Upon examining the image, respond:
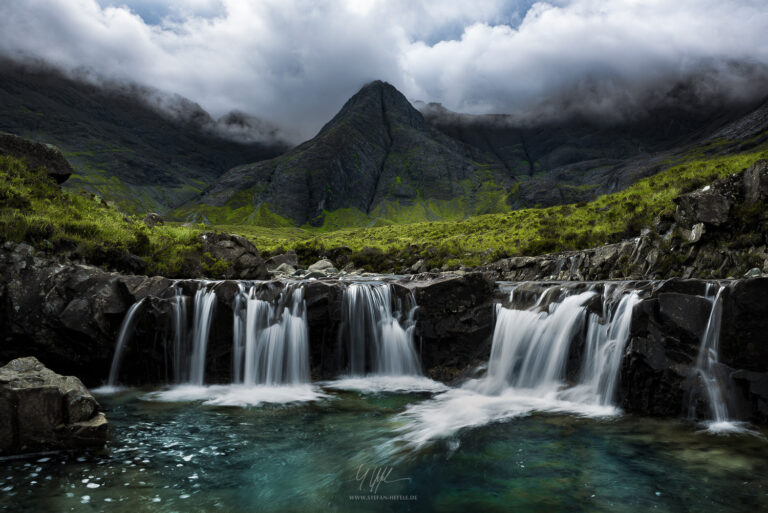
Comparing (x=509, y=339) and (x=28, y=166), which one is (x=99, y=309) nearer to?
(x=28, y=166)

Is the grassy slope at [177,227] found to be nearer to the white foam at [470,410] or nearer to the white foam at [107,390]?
the white foam at [107,390]

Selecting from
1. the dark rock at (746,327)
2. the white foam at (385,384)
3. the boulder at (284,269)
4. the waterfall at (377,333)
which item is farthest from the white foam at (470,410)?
the boulder at (284,269)

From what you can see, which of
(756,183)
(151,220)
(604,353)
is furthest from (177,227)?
(756,183)

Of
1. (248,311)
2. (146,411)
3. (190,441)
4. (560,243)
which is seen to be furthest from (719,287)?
(560,243)

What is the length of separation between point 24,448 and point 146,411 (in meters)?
3.78

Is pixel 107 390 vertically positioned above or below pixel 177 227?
below

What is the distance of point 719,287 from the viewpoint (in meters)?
10.3

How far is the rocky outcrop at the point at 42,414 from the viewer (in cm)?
745

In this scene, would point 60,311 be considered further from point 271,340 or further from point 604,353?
point 604,353

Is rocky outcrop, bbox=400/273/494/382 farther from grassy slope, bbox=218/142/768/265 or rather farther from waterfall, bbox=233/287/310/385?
grassy slope, bbox=218/142/768/265

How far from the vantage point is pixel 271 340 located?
50.2ft

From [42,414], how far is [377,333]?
1076cm

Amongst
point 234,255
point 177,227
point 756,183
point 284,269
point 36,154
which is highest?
point 36,154

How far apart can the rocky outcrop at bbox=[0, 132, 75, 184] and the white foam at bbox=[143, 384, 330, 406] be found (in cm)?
1454
